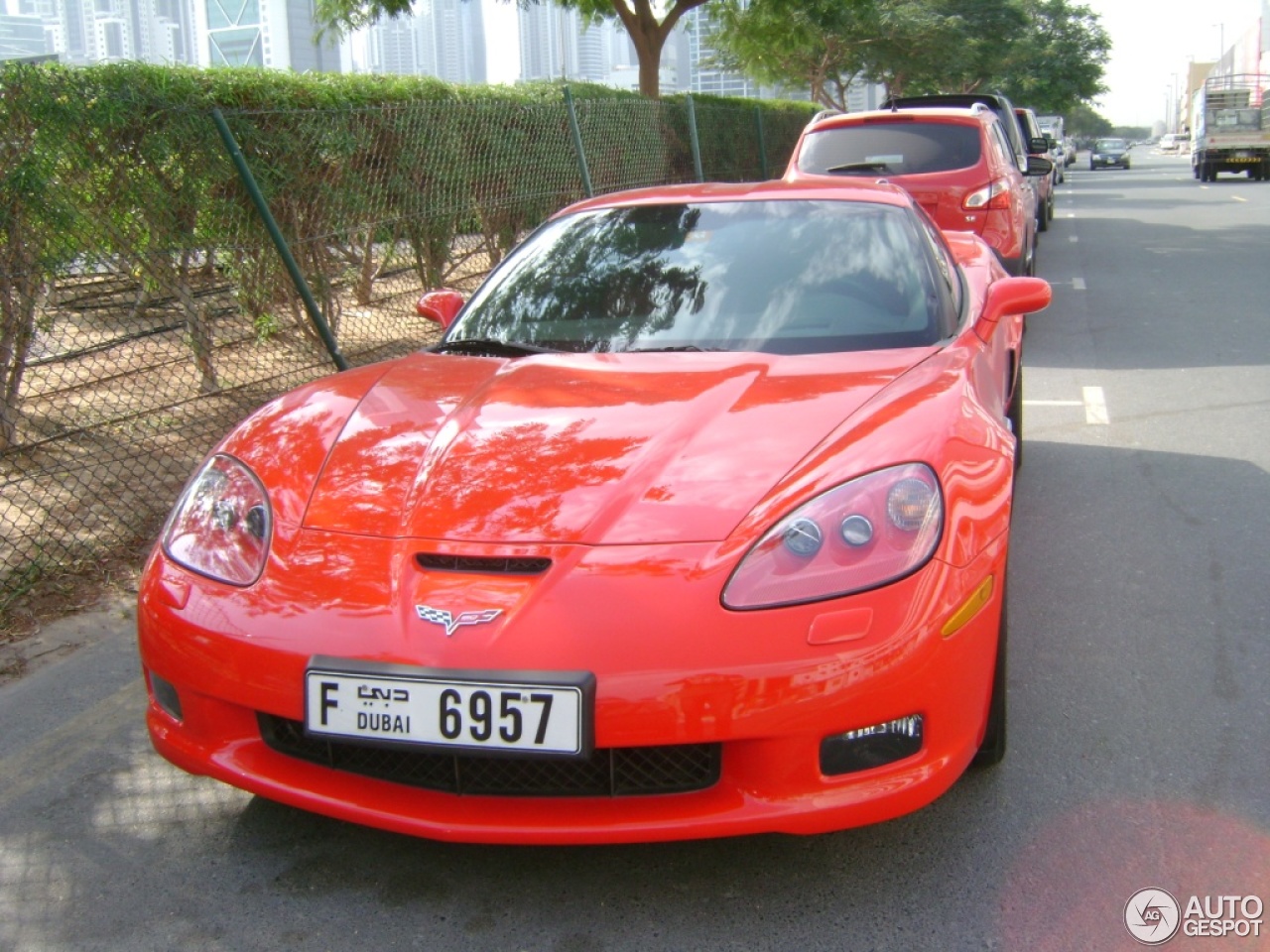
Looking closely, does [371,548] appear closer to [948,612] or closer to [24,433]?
[948,612]

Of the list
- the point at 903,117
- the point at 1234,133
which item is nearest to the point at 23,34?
the point at 1234,133

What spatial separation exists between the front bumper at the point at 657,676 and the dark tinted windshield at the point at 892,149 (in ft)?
22.7

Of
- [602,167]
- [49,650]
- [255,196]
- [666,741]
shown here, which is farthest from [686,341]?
[602,167]

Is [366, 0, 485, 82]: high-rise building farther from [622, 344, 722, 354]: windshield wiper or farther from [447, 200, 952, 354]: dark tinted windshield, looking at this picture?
[622, 344, 722, 354]: windshield wiper

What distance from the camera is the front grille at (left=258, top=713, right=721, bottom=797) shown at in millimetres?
2342

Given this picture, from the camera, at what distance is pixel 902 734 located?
93.7 inches

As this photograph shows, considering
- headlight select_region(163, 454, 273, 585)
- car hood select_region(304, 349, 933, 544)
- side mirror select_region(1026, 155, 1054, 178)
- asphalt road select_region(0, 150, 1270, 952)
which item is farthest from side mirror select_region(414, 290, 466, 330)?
side mirror select_region(1026, 155, 1054, 178)

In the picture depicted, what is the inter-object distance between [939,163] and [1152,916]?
7.24 meters

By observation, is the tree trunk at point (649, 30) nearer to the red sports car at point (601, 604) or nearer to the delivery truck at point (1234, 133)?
the red sports car at point (601, 604)

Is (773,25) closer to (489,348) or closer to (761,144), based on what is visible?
(761,144)

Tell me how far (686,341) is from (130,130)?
11.6ft

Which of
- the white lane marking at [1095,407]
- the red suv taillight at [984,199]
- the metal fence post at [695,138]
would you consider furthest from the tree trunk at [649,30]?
the white lane marking at [1095,407]

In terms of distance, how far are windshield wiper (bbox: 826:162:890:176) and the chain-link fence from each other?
2.53 metres

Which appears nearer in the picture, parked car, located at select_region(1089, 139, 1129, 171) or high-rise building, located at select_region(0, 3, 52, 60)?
parked car, located at select_region(1089, 139, 1129, 171)
